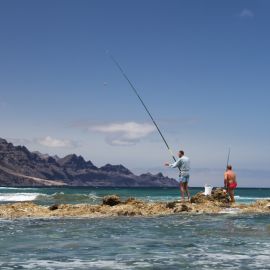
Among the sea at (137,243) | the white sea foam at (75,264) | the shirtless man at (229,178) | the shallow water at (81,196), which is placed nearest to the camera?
the white sea foam at (75,264)

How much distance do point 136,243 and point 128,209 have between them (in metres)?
7.38

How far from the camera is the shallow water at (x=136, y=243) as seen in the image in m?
8.08

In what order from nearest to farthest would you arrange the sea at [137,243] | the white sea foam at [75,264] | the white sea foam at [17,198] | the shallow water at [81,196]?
the white sea foam at [75,264], the sea at [137,243], the shallow water at [81,196], the white sea foam at [17,198]

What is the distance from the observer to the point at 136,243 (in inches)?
404

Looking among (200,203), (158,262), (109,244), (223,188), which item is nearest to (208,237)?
(109,244)

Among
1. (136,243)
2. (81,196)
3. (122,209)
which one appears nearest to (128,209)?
(122,209)

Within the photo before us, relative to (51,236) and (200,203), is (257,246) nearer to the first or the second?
(51,236)

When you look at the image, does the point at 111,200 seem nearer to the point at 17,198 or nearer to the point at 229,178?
the point at 229,178

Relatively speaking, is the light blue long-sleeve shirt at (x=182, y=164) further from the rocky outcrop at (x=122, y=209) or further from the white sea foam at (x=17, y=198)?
the white sea foam at (x=17, y=198)

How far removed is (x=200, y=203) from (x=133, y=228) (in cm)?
627

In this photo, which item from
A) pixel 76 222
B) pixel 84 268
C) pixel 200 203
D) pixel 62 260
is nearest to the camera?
pixel 84 268

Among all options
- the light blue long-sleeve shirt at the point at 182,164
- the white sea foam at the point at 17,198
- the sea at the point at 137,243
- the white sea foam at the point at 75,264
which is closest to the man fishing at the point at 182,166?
the light blue long-sleeve shirt at the point at 182,164

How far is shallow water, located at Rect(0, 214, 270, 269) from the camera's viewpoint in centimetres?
808

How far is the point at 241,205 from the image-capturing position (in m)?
19.3
